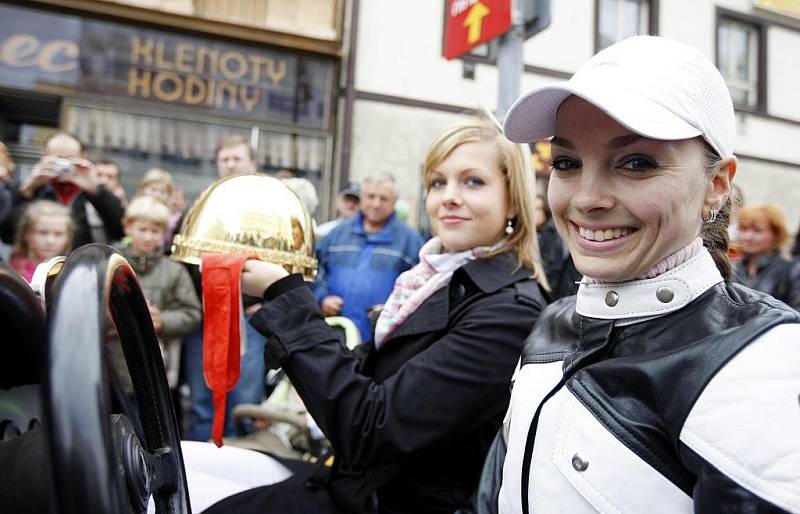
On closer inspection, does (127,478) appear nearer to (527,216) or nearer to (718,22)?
(527,216)

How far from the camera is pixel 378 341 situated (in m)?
1.84

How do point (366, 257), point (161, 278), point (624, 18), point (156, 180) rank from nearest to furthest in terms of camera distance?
point (161, 278), point (366, 257), point (156, 180), point (624, 18)

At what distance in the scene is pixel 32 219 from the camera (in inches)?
134

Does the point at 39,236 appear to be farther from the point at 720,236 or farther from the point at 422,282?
the point at 720,236

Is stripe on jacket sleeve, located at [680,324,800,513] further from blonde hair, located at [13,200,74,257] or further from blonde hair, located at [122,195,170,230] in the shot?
blonde hair, located at [122,195,170,230]

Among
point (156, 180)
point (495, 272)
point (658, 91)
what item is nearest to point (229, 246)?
point (495, 272)

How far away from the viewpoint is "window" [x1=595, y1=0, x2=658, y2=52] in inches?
395

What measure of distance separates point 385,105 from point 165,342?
5.42m

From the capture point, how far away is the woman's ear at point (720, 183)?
44.6 inches

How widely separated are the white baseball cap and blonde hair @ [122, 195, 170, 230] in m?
3.27

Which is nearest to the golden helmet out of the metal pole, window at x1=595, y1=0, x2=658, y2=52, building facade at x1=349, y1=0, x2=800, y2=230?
the metal pole

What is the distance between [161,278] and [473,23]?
2.43 meters

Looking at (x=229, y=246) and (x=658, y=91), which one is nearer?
(x=658, y=91)

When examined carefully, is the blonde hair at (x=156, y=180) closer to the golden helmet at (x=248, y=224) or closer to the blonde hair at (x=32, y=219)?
the blonde hair at (x=32, y=219)
